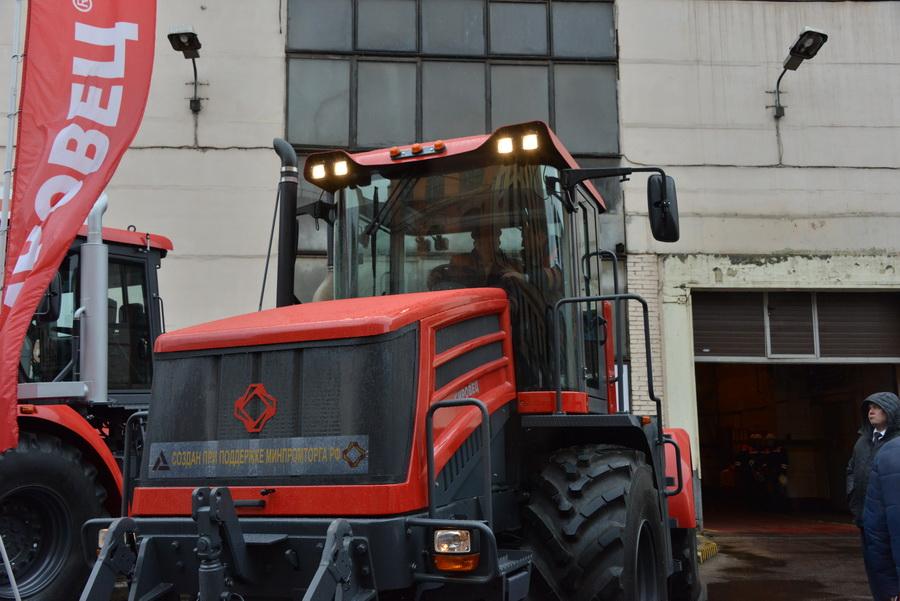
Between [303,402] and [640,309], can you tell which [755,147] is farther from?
[303,402]

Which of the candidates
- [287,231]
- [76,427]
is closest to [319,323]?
[287,231]

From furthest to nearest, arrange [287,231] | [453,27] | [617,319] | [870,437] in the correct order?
[453,27] → [870,437] → [287,231] → [617,319]

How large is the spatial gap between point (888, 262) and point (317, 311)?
40.4 feet

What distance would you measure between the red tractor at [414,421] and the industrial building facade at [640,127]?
8.24 m

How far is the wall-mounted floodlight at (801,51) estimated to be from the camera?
13586 mm

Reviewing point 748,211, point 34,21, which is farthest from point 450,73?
point 34,21

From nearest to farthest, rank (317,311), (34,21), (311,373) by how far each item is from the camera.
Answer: (311,373) < (317,311) < (34,21)

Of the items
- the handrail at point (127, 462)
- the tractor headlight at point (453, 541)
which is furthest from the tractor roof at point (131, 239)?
the tractor headlight at point (453, 541)

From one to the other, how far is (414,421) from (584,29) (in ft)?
38.8

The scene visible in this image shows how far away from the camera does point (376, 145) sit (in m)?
14.0

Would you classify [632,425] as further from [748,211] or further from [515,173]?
[748,211]

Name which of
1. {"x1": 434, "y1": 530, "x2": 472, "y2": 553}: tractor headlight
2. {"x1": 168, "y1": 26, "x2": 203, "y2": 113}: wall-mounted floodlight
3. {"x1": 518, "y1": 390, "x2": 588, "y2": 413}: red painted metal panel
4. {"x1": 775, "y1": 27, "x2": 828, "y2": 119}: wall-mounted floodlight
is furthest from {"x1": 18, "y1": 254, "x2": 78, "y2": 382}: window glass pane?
{"x1": 775, "y1": 27, "x2": 828, "y2": 119}: wall-mounted floodlight

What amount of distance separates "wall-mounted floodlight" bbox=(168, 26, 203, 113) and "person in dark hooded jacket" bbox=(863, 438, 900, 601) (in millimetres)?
11121

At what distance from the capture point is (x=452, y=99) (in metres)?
14.3
